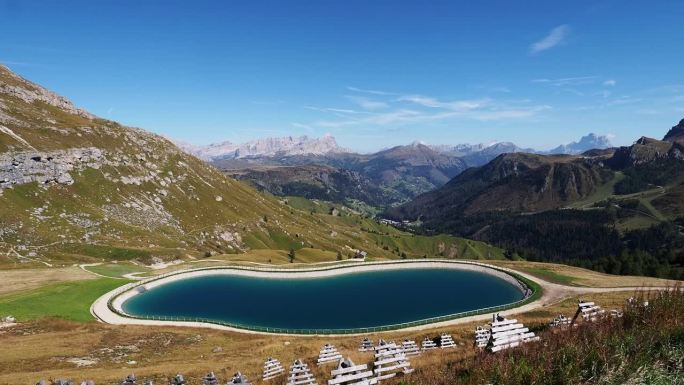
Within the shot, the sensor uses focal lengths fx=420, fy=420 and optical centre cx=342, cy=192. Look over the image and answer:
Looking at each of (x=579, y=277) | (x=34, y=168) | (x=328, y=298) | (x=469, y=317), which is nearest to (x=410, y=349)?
(x=469, y=317)

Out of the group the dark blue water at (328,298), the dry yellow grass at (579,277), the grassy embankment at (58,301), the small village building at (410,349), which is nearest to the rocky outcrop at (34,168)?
the grassy embankment at (58,301)

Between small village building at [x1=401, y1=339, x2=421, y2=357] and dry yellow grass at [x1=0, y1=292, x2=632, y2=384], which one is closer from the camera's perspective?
dry yellow grass at [x1=0, y1=292, x2=632, y2=384]

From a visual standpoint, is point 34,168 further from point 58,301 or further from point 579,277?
point 579,277

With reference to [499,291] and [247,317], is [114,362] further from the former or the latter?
[499,291]

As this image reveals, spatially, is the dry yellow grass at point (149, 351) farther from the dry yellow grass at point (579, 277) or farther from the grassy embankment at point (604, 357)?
the dry yellow grass at point (579, 277)

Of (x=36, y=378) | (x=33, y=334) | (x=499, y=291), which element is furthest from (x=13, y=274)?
(x=499, y=291)

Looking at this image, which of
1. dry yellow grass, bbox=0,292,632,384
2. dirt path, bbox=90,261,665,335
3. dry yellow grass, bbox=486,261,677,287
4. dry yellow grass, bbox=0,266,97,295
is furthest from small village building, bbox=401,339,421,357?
dry yellow grass, bbox=0,266,97,295

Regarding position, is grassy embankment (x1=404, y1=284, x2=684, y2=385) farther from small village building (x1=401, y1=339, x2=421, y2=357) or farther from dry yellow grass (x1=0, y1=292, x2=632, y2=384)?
small village building (x1=401, y1=339, x2=421, y2=357)
